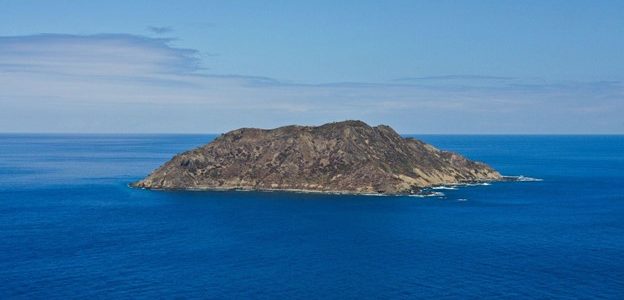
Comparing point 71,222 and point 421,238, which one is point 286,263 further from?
point 71,222

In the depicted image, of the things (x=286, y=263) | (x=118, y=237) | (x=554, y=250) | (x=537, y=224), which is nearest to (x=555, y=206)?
(x=537, y=224)

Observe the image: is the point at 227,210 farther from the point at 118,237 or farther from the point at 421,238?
the point at 421,238

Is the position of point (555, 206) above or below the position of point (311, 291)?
above

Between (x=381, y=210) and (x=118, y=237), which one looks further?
(x=381, y=210)

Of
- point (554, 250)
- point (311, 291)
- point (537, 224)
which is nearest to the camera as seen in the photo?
point (311, 291)

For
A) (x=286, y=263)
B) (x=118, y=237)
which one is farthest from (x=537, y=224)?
(x=118, y=237)

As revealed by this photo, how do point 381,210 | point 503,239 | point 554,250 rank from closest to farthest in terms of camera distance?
1. point 554,250
2. point 503,239
3. point 381,210
